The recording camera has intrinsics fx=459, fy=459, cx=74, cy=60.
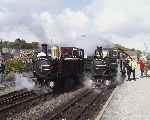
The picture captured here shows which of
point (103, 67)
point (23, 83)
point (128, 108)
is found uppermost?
point (103, 67)

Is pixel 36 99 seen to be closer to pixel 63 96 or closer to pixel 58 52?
pixel 63 96

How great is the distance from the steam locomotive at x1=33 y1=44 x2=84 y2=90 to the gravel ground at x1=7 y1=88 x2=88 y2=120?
76.0 inches

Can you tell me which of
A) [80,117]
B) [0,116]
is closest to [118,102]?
[80,117]

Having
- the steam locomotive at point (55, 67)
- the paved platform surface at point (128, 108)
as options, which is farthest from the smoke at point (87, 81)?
the paved platform surface at point (128, 108)

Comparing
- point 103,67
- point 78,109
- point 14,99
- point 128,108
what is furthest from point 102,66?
point 128,108

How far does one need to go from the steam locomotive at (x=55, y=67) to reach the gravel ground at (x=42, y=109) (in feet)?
6.33

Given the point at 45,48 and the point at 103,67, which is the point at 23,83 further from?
the point at 103,67

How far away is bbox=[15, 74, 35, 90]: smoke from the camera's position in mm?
30030

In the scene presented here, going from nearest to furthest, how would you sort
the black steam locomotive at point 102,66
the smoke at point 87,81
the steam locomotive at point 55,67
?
the steam locomotive at point 55,67
the black steam locomotive at point 102,66
the smoke at point 87,81

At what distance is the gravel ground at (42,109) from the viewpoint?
17.0 m

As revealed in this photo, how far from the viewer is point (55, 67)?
1067 inches

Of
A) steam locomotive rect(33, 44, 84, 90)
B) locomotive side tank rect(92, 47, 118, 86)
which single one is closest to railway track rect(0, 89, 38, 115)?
steam locomotive rect(33, 44, 84, 90)

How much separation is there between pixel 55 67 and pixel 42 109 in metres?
7.93

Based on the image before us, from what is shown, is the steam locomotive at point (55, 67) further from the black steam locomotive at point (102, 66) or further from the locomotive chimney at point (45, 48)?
the black steam locomotive at point (102, 66)
